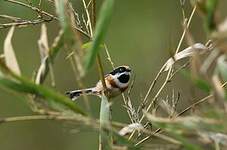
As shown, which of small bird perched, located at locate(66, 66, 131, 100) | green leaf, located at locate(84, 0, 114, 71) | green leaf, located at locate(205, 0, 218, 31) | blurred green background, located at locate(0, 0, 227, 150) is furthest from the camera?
blurred green background, located at locate(0, 0, 227, 150)

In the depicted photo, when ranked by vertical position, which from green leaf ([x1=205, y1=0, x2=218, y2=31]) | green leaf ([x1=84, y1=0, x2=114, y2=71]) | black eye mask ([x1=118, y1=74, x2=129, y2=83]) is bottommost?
black eye mask ([x1=118, y1=74, x2=129, y2=83])

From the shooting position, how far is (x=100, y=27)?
39.9 inches

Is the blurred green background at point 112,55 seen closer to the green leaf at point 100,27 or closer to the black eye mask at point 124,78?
the black eye mask at point 124,78

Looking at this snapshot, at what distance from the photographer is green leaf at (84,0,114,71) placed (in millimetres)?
997

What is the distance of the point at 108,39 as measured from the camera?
3.89 metres

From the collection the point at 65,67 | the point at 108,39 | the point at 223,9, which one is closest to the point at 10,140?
the point at 65,67

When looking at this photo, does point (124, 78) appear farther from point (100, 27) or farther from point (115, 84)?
point (100, 27)

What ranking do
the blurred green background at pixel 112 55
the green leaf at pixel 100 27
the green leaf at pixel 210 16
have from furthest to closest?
the blurred green background at pixel 112 55 < the green leaf at pixel 100 27 < the green leaf at pixel 210 16

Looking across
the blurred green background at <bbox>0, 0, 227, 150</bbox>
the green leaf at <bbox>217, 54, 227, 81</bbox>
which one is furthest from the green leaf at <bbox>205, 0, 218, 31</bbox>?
the blurred green background at <bbox>0, 0, 227, 150</bbox>

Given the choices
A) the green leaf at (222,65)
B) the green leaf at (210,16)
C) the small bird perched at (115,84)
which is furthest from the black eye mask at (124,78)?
the green leaf at (210,16)

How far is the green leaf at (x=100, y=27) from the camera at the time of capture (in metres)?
1.00

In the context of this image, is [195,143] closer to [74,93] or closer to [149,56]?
[74,93]

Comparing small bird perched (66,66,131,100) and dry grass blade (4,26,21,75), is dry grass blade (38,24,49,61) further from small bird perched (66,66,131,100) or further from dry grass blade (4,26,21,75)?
small bird perched (66,66,131,100)

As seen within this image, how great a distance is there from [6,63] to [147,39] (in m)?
2.81
